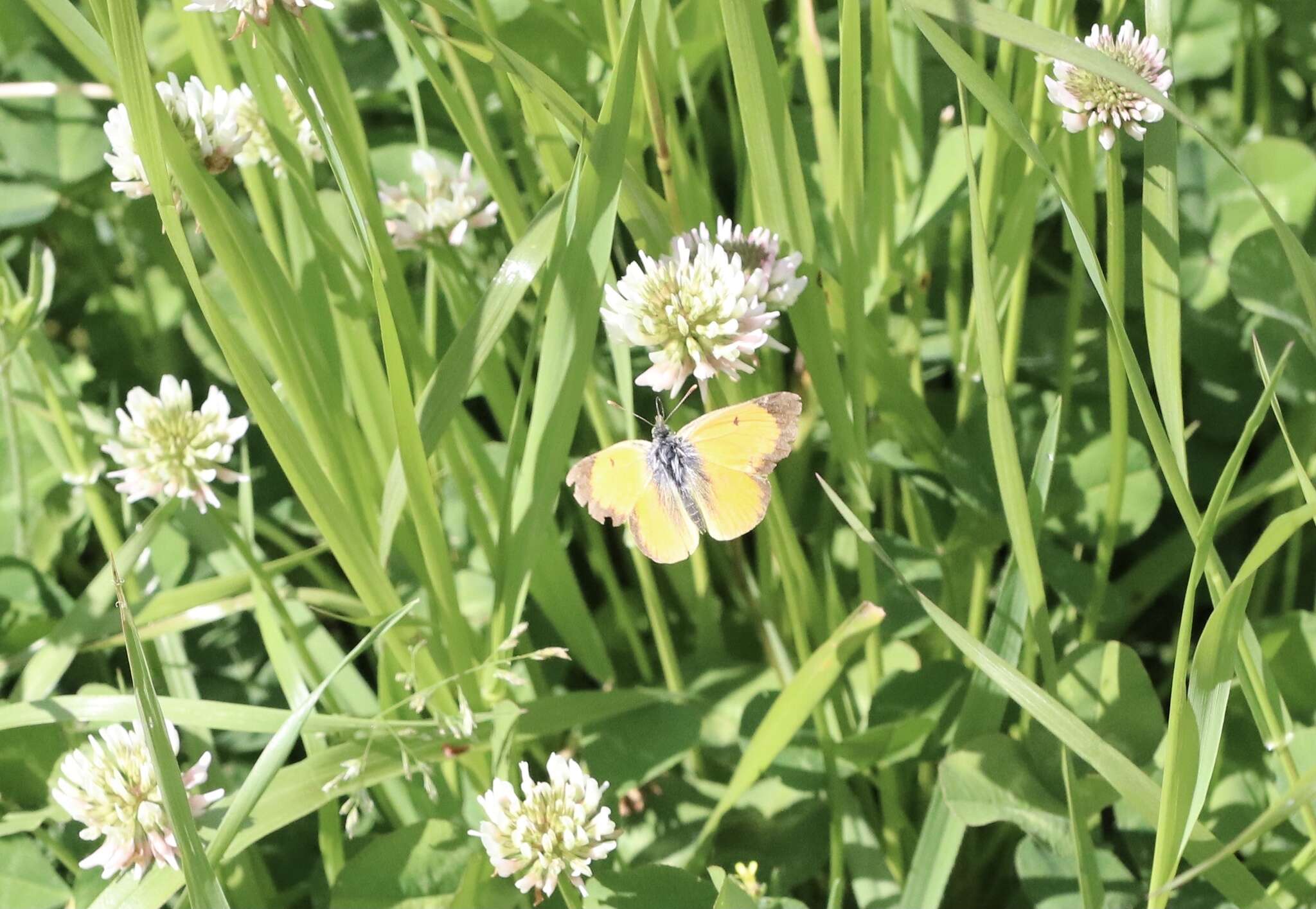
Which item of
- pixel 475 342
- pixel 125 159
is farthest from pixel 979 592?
pixel 125 159

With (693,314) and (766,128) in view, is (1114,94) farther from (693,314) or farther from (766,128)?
(693,314)

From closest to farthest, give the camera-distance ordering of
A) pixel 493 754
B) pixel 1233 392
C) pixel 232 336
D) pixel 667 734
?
1. pixel 232 336
2. pixel 493 754
3. pixel 667 734
4. pixel 1233 392

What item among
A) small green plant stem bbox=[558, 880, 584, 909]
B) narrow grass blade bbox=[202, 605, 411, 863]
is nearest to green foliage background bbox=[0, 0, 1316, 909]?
narrow grass blade bbox=[202, 605, 411, 863]

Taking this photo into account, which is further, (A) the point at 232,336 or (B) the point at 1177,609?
(B) the point at 1177,609

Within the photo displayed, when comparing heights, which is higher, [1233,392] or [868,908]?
[1233,392]

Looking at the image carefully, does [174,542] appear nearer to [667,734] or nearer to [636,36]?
[667,734]

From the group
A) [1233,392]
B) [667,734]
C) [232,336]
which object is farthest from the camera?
[1233,392]

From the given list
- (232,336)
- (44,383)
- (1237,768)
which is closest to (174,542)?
(44,383)
